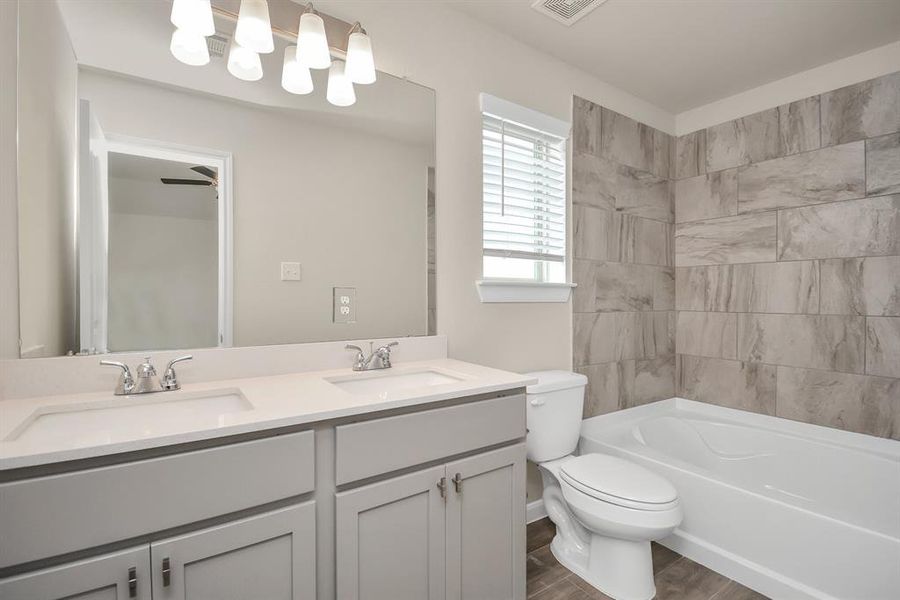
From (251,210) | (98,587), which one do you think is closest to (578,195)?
(251,210)

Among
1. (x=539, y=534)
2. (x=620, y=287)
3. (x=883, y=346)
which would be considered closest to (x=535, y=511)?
(x=539, y=534)

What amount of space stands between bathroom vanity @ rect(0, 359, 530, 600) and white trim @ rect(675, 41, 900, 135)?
8.45 feet

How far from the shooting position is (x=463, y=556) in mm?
1295

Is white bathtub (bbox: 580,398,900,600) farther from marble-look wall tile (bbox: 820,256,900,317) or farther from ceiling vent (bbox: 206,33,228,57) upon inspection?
ceiling vent (bbox: 206,33,228,57)

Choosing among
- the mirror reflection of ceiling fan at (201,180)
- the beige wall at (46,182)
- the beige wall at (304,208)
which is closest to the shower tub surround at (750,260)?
the beige wall at (304,208)

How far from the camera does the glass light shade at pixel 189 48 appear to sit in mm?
1287

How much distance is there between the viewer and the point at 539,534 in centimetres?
212

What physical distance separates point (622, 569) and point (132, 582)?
65.1 inches

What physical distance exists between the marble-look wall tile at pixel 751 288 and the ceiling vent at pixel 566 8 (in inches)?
73.6

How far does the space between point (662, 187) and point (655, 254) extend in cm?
49

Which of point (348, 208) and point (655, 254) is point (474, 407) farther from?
point (655, 254)

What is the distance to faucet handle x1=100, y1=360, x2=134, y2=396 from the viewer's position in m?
1.17

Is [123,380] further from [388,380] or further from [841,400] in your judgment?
[841,400]

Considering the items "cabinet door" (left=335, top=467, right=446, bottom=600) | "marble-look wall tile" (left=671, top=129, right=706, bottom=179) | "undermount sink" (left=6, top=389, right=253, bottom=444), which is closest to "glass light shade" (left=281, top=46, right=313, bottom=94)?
"undermount sink" (left=6, top=389, right=253, bottom=444)
